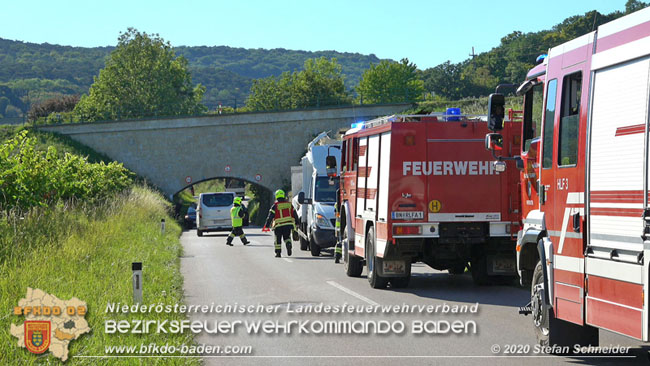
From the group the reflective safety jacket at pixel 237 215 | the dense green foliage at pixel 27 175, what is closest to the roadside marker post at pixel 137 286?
the dense green foliage at pixel 27 175

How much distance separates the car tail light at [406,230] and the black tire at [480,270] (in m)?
1.68

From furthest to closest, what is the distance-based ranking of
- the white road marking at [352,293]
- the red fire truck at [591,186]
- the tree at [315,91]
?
the tree at [315,91]
the white road marking at [352,293]
the red fire truck at [591,186]

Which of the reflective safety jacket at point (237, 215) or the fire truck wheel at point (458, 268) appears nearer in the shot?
the fire truck wheel at point (458, 268)

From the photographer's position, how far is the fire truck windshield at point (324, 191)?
25.0 metres

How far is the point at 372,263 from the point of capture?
15805 millimetres

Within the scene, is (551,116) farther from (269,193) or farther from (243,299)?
(269,193)

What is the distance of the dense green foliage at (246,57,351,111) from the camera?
91.9 m

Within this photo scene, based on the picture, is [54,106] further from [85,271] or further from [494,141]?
[494,141]

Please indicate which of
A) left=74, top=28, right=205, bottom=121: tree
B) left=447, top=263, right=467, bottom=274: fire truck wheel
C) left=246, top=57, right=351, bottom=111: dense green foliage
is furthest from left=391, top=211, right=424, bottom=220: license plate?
left=74, top=28, right=205, bottom=121: tree

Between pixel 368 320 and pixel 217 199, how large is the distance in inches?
1164

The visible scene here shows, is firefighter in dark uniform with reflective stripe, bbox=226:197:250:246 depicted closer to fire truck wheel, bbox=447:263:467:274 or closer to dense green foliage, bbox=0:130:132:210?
dense green foliage, bbox=0:130:132:210

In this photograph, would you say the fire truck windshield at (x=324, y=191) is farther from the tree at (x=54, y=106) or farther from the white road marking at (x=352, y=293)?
the tree at (x=54, y=106)

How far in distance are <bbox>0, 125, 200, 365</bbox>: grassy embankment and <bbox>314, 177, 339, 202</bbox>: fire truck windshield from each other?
417cm

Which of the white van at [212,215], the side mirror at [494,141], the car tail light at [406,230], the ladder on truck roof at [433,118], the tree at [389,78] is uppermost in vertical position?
the tree at [389,78]
